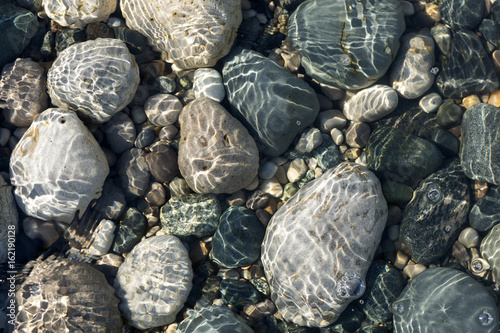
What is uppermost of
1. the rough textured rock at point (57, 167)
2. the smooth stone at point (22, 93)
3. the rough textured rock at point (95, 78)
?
the rough textured rock at point (95, 78)

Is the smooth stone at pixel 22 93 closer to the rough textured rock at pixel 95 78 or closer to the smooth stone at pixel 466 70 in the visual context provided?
the rough textured rock at pixel 95 78

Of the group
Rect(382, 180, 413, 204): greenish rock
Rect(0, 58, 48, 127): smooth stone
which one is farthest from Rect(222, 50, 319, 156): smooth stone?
Rect(0, 58, 48, 127): smooth stone

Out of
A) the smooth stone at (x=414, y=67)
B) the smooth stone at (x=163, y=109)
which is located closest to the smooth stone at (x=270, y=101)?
the smooth stone at (x=163, y=109)

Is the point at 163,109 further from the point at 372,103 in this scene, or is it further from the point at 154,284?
the point at 372,103

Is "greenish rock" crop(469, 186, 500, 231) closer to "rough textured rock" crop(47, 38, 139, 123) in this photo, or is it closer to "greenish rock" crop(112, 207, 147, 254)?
"greenish rock" crop(112, 207, 147, 254)

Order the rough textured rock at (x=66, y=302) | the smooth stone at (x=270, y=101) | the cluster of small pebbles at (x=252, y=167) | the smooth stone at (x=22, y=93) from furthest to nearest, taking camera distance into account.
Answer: the smooth stone at (x=22, y=93) < the smooth stone at (x=270, y=101) < the cluster of small pebbles at (x=252, y=167) < the rough textured rock at (x=66, y=302)

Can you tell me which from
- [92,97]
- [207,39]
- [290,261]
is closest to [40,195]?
[92,97]
